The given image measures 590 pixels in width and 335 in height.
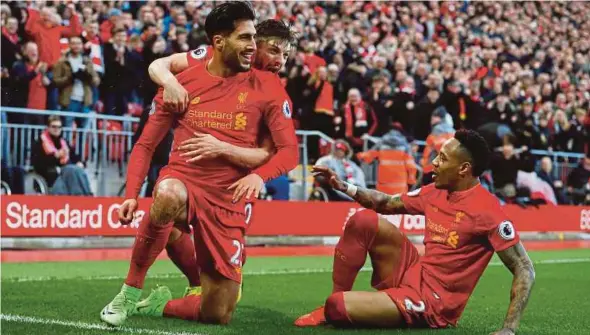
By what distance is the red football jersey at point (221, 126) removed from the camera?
7.00 metres

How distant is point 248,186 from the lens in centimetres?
674

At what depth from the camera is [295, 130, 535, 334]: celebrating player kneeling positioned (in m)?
6.80

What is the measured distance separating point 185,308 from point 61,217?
27.7 ft

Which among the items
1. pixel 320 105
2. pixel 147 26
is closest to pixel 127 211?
pixel 147 26

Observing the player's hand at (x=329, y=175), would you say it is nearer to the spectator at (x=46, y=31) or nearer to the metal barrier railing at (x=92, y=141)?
the metal barrier railing at (x=92, y=141)

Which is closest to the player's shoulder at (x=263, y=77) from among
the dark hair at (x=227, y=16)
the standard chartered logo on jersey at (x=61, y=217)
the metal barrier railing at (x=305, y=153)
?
the dark hair at (x=227, y=16)

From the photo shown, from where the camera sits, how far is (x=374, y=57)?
23.4m

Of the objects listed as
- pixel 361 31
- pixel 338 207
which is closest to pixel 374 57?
pixel 361 31

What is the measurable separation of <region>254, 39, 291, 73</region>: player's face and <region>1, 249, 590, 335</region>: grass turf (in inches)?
73.3

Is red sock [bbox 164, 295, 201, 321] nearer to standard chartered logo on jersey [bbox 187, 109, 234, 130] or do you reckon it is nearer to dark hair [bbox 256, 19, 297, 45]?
standard chartered logo on jersey [bbox 187, 109, 234, 130]

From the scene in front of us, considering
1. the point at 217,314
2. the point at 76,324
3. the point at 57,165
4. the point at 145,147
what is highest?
the point at 145,147

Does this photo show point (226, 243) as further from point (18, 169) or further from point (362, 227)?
point (18, 169)

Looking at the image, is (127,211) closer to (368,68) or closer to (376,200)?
(376,200)

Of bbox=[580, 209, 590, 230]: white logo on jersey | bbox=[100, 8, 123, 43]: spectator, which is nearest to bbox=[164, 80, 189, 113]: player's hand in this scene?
bbox=[100, 8, 123, 43]: spectator
